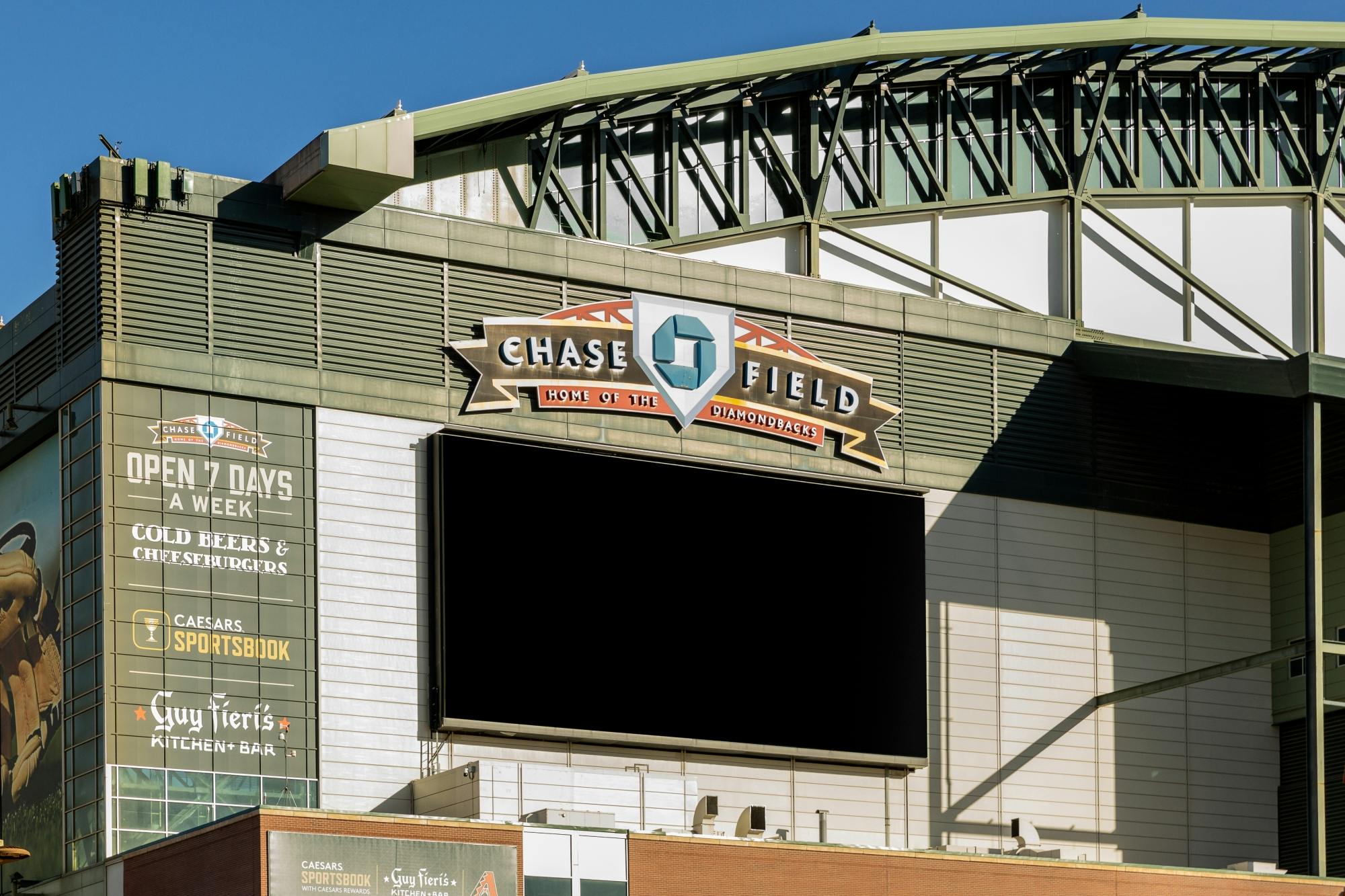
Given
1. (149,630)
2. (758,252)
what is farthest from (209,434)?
(758,252)

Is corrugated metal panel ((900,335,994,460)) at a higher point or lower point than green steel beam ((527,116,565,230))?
lower

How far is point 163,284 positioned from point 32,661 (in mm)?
8472

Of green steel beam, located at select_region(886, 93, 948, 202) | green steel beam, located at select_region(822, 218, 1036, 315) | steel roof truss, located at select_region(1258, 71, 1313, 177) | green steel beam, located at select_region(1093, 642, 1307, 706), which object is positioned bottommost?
green steel beam, located at select_region(1093, 642, 1307, 706)

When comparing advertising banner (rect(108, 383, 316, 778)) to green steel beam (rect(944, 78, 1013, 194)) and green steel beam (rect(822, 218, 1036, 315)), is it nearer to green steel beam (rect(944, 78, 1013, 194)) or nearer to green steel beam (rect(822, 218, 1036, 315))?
green steel beam (rect(822, 218, 1036, 315))

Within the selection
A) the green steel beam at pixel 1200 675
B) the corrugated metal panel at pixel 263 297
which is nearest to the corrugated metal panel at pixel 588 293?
the corrugated metal panel at pixel 263 297

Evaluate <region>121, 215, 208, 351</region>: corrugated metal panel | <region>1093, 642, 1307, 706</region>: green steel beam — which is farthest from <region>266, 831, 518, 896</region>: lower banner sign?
<region>1093, 642, 1307, 706</region>: green steel beam

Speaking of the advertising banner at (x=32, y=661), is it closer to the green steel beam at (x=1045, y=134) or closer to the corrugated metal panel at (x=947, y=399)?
the corrugated metal panel at (x=947, y=399)

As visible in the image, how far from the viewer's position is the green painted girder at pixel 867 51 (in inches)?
1924

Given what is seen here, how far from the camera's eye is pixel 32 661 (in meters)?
45.8

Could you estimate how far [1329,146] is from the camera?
60562 mm

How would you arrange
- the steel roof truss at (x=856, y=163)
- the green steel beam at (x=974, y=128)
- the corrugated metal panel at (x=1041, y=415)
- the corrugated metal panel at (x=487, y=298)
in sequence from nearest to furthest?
the corrugated metal panel at (x=487, y=298)
the corrugated metal panel at (x=1041, y=415)
the steel roof truss at (x=856, y=163)
the green steel beam at (x=974, y=128)

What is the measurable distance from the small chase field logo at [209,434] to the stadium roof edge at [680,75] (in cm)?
498

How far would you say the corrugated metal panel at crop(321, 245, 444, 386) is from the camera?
45.6 m

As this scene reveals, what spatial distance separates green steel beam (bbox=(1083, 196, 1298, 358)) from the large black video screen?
36.4ft
